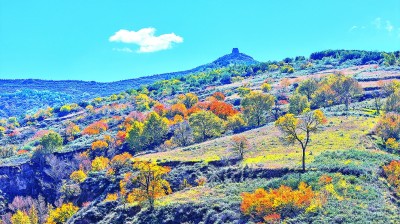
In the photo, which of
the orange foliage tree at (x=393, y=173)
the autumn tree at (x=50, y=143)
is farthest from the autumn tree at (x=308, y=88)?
the autumn tree at (x=50, y=143)

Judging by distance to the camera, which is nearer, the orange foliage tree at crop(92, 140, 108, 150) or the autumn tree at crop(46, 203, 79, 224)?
the autumn tree at crop(46, 203, 79, 224)

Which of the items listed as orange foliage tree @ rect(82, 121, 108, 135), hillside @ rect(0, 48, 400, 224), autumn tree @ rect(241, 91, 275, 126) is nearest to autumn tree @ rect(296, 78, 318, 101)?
hillside @ rect(0, 48, 400, 224)

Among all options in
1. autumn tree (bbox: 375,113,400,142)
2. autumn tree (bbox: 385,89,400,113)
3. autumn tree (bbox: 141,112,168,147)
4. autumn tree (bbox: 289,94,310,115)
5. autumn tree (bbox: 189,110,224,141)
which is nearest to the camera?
autumn tree (bbox: 375,113,400,142)

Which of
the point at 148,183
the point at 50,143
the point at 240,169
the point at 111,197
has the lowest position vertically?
the point at 111,197

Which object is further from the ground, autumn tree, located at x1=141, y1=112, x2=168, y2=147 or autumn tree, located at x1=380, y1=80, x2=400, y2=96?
autumn tree, located at x1=380, y1=80, x2=400, y2=96

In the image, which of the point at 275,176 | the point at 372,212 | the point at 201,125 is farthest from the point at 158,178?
the point at 201,125

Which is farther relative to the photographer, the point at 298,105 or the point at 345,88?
the point at 345,88

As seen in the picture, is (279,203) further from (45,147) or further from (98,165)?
(45,147)

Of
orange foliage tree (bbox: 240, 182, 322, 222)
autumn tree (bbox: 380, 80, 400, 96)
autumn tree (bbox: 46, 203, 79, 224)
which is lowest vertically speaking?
autumn tree (bbox: 46, 203, 79, 224)

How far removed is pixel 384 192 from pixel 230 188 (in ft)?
78.1

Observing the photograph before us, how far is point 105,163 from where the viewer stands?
120 m

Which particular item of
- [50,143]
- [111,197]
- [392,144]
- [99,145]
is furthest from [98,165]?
[392,144]

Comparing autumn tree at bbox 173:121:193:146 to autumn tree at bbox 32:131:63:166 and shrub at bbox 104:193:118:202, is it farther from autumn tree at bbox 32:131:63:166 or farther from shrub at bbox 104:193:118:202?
autumn tree at bbox 32:131:63:166

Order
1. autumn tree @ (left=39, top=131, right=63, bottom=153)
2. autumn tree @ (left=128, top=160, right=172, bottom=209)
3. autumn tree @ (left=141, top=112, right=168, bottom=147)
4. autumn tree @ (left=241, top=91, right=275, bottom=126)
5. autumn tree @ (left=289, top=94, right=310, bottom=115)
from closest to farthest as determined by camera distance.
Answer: autumn tree @ (left=128, top=160, right=172, bottom=209) → autumn tree @ (left=241, top=91, right=275, bottom=126) → autumn tree @ (left=289, top=94, right=310, bottom=115) → autumn tree @ (left=141, top=112, right=168, bottom=147) → autumn tree @ (left=39, top=131, right=63, bottom=153)
